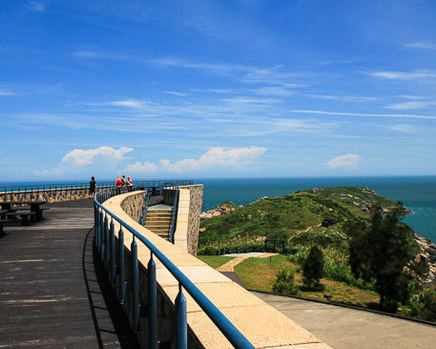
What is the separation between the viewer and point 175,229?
24.1 meters

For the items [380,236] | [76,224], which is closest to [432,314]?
[380,236]

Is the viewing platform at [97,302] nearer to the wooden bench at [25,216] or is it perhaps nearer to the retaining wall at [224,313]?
the retaining wall at [224,313]

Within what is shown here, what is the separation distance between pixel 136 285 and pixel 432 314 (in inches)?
1015

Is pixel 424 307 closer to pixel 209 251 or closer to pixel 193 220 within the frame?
pixel 193 220

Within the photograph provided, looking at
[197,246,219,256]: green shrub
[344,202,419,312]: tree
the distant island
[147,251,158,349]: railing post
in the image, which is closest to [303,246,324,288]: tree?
[344,202,419,312]: tree

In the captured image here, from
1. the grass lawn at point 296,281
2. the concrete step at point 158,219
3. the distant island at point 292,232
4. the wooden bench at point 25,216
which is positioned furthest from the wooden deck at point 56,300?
the distant island at point 292,232

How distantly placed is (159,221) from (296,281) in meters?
13.2

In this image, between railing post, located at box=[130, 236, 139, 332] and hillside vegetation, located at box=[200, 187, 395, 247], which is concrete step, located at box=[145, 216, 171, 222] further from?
hillside vegetation, located at box=[200, 187, 395, 247]

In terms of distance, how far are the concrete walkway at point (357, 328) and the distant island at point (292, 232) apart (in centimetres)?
1453

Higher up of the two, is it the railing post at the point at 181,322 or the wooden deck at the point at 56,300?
the railing post at the point at 181,322

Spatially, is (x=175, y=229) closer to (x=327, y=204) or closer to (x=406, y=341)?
(x=406, y=341)

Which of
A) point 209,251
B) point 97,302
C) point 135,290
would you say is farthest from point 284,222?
point 135,290

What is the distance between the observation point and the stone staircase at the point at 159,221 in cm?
2519

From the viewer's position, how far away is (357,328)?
16688mm
